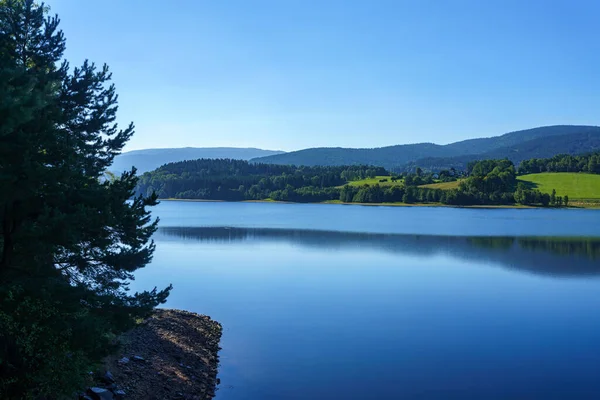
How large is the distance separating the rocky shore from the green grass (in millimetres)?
110515

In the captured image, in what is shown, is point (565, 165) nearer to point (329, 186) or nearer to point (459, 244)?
point (329, 186)

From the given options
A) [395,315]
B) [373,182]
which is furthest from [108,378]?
[373,182]

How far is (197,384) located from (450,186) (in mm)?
115800

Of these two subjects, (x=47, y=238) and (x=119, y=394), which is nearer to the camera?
(x=47, y=238)

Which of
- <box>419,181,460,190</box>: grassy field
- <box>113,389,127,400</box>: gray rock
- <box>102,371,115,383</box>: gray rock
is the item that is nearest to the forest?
<box>419,181,460,190</box>: grassy field

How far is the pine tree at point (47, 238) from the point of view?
854 centimetres

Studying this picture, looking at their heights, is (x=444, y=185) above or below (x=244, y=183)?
above

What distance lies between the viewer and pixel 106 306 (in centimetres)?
1075

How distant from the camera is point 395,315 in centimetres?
2086

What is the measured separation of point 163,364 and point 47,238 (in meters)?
6.14

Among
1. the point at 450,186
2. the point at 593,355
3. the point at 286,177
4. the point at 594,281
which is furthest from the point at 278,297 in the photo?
the point at 286,177

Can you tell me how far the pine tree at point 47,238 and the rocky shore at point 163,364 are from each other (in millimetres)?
1823

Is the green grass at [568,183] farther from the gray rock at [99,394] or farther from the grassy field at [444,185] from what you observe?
the gray rock at [99,394]

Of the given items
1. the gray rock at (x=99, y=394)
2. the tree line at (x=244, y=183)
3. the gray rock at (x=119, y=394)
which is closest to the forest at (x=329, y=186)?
the tree line at (x=244, y=183)
